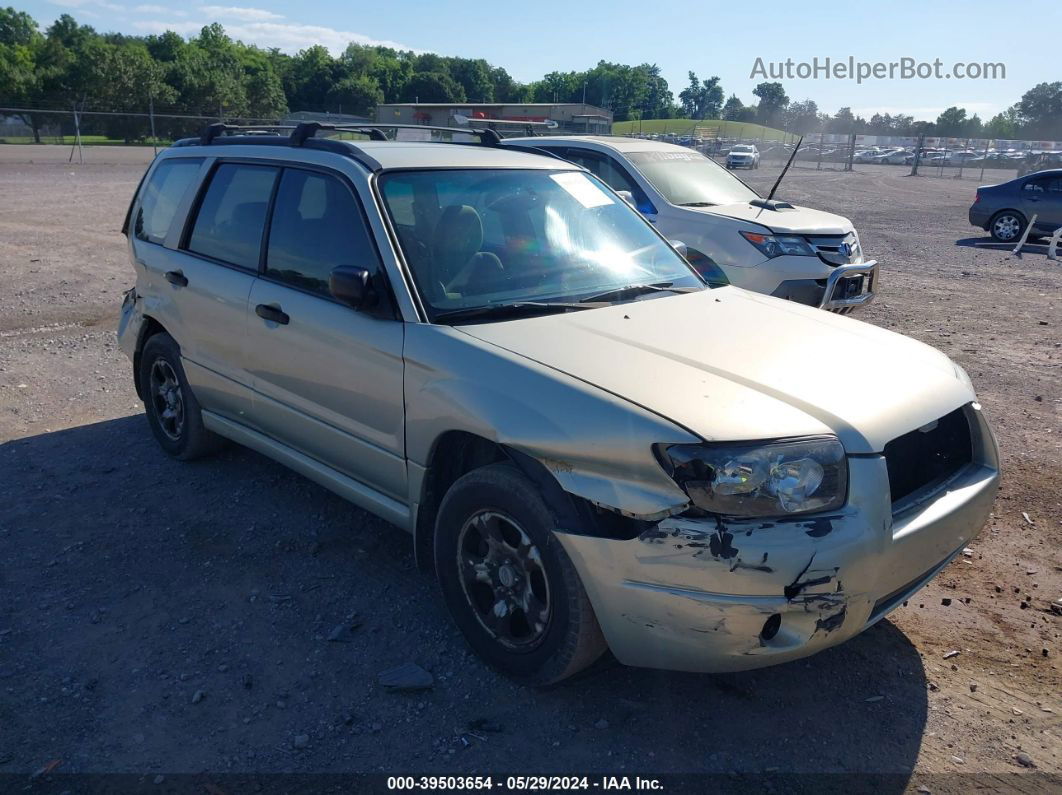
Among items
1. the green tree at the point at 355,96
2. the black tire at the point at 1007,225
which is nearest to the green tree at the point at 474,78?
the green tree at the point at 355,96

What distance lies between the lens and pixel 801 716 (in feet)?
10.2

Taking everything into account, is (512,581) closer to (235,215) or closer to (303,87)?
(235,215)

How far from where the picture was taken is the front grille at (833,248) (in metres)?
8.20

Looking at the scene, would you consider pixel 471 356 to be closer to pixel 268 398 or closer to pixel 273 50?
pixel 268 398

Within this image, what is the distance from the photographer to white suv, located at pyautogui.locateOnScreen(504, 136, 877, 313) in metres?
7.99

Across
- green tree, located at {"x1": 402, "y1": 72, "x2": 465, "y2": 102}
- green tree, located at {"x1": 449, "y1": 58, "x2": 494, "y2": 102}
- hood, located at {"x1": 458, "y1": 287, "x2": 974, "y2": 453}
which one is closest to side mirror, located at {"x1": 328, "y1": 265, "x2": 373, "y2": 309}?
hood, located at {"x1": 458, "y1": 287, "x2": 974, "y2": 453}

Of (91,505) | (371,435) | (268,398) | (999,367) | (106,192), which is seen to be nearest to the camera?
(371,435)

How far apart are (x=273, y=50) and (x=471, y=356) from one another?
497 ft

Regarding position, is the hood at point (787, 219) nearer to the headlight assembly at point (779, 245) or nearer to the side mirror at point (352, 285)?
the headlight assembly at point (779, 245)

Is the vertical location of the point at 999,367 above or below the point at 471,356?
below

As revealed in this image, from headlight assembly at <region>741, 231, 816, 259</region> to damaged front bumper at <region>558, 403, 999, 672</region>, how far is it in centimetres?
554

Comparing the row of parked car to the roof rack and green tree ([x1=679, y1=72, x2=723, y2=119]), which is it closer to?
the roof rack

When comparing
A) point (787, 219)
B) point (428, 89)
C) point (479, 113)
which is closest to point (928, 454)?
point (787, 219)

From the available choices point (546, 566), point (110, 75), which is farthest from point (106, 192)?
point (110, 75)
